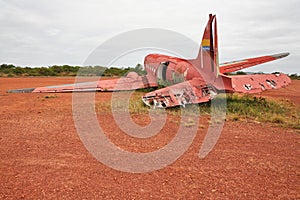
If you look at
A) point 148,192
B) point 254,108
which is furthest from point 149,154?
point 254,108

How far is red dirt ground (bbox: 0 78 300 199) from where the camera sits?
4176mm

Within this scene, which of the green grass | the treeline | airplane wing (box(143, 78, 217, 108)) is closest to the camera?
the green grass

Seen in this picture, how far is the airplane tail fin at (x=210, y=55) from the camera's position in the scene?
39.2 ft

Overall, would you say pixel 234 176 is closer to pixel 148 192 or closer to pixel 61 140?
pixel 148 192

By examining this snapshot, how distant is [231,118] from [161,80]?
7.97 meters

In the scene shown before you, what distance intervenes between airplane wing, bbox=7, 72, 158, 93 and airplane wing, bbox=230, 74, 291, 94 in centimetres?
755

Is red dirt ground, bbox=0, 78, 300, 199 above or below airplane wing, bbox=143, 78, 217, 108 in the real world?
below

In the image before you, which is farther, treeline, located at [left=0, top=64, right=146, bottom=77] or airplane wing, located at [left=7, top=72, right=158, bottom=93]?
treeline, located at [left=0, top=64, right=146, bottom=77]

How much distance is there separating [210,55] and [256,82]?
2427 millimetres

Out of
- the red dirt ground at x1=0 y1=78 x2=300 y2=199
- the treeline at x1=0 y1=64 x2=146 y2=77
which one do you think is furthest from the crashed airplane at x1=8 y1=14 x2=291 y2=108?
the treeline at x1=0 y1=64 x2=146 y2=77

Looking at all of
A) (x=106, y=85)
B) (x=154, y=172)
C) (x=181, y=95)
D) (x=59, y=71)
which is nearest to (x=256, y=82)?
(x=181, y=95)

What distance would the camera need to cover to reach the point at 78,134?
7457 mm

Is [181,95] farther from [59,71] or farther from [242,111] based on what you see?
[59,71]

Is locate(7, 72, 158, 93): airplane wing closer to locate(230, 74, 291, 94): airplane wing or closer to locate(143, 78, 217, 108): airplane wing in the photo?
locate(143, 78, 217, 108): airplane wing
